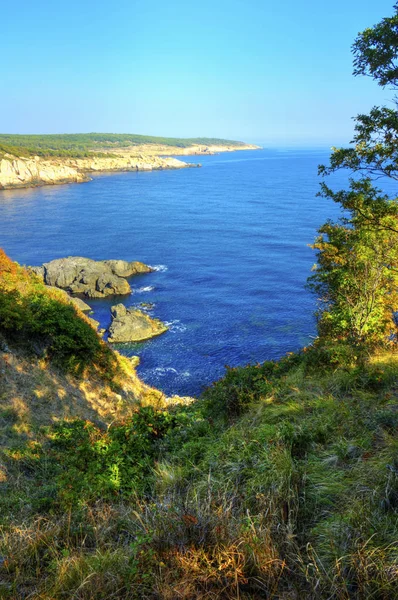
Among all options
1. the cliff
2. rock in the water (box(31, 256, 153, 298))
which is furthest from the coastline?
rock in the water (box(31, 256, 153, 298))

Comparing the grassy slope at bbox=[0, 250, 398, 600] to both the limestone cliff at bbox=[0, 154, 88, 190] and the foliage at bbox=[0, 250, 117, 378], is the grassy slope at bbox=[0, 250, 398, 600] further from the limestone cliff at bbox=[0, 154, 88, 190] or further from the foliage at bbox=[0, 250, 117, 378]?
the limestone cliff at bbox=[0, 154, 88, 190]

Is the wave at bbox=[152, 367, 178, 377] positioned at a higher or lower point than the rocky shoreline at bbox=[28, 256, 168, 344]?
lower

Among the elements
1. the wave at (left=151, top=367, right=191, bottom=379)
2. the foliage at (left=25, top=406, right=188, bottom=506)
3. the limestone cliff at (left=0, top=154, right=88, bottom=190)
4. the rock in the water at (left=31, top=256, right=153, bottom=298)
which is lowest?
the wave at (left=151, top=367, right=191, bottom=379)

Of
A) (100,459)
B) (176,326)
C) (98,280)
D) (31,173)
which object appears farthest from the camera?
(31,173)

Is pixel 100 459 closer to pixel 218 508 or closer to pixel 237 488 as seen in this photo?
pixel 237 488

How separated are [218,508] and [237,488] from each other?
73 cm

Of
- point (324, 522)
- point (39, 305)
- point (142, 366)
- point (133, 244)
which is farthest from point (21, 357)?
point (133, 244)

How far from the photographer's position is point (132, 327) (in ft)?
122

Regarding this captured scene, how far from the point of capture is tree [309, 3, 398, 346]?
25.8 ft

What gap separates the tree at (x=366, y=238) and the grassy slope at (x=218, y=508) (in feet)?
17.2

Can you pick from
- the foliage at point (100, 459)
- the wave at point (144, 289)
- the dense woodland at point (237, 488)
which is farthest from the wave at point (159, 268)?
the foliage at point (100, 459)

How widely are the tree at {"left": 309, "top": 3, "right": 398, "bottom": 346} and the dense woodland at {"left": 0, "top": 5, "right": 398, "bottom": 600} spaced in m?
0.06

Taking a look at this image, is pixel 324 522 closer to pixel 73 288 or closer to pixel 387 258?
pixel 387 258

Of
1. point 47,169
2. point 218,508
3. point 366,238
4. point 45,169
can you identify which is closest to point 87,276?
point 366,238
